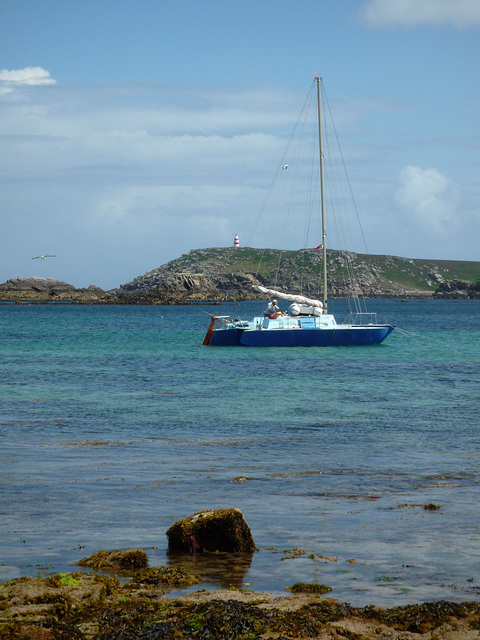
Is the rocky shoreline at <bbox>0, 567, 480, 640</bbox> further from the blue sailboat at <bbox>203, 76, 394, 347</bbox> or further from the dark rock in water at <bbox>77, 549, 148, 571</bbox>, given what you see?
the blue sailboat at <bbox>203, 76, 394, 347</bbox>

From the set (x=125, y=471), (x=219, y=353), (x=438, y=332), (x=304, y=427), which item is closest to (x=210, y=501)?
(x=125, y=471)

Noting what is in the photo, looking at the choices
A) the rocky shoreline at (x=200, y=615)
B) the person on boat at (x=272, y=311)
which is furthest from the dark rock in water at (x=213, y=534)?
the person on boat at (x=272, y=311)

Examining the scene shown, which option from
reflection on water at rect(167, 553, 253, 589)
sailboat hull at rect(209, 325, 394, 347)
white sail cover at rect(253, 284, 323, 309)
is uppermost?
white sail cover at rect(253, 284, 323, 309)

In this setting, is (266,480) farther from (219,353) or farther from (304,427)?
(219,353)

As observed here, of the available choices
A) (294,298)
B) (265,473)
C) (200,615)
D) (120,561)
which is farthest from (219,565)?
(294,298)

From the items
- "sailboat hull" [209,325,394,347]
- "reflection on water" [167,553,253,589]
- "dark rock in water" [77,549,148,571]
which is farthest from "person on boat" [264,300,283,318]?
"dark rock in water" [77,549,148,571]

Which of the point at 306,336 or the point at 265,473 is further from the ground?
the point at 306,336

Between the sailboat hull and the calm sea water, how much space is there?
16.2 metres

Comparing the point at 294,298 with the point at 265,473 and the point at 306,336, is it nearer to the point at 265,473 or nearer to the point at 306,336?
the point at 306,336

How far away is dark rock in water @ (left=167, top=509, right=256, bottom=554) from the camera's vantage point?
31.2 ft

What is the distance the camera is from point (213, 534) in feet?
31.6

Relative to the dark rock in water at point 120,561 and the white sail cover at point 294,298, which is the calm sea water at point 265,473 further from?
the white sail cover at point 294,298

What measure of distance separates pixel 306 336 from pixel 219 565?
137 ft

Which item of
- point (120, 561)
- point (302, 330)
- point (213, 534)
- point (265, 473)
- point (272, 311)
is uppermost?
point (272, 311)
